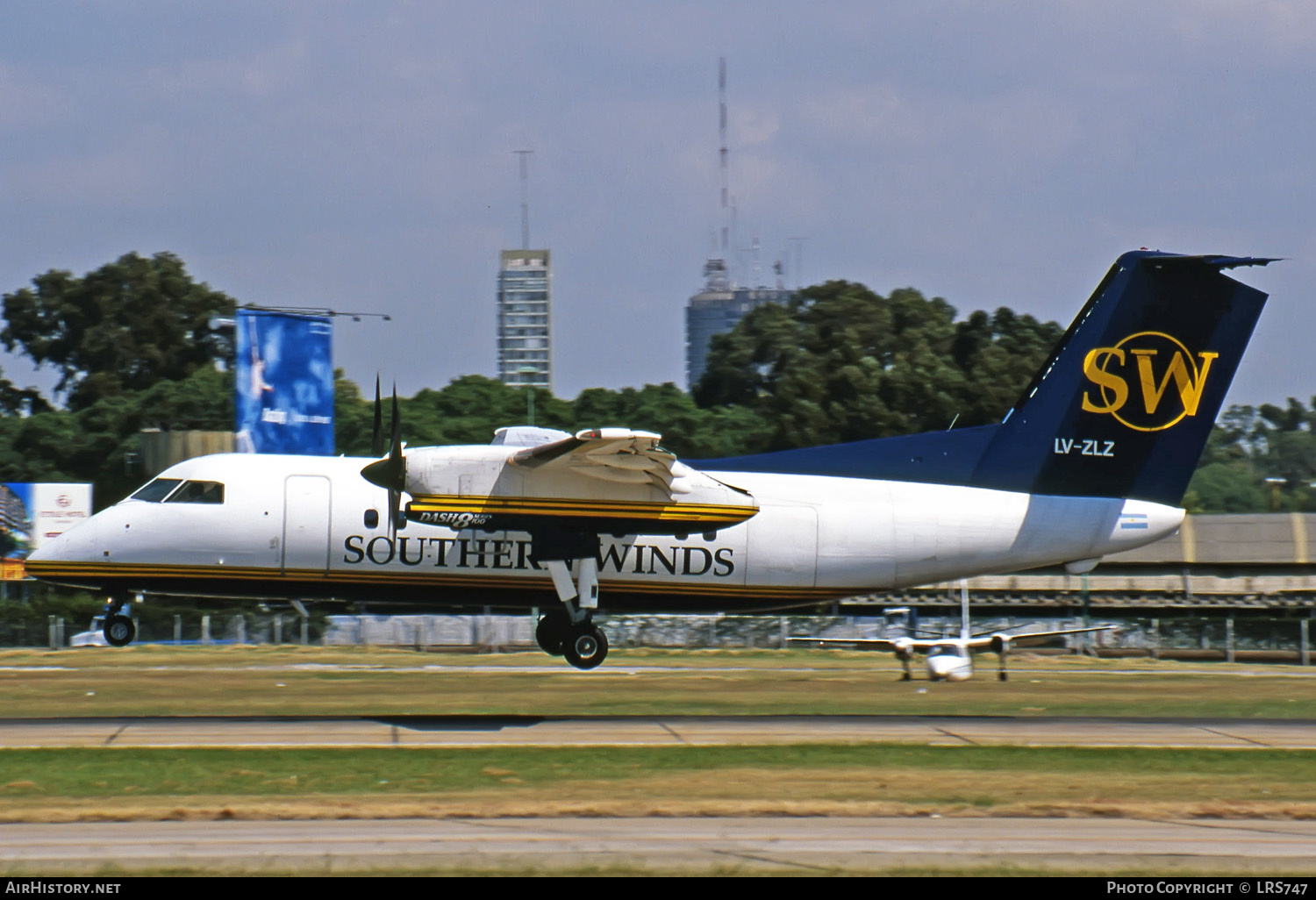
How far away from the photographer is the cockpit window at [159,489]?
24.5 metres

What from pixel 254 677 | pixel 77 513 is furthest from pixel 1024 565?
pixel 77 513

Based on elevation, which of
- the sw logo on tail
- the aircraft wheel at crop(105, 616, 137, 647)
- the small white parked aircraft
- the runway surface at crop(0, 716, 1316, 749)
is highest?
the sw logo on tail

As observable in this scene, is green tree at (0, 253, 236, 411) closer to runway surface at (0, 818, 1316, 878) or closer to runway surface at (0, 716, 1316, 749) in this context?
runway surface at (0, 716, 1316, 749)

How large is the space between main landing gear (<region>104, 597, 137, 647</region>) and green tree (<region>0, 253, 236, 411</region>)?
2751 inches

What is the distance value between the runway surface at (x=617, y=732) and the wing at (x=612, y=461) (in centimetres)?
431

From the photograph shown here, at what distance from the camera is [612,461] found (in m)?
23.4

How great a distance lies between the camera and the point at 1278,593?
5875 centimetres

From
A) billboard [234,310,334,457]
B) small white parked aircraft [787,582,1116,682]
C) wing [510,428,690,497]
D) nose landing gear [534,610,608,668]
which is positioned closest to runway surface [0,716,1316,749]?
nose landing gear [534,610,608,668]

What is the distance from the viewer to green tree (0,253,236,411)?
90.5 m

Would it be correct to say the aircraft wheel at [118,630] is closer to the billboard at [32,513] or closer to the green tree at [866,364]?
the billboard at [32,513]
